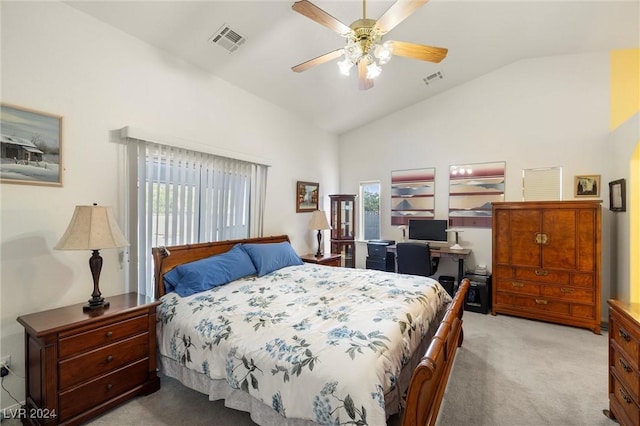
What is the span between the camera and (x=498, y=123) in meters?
4.26

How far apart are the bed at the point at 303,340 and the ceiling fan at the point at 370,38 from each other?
71.1 inches

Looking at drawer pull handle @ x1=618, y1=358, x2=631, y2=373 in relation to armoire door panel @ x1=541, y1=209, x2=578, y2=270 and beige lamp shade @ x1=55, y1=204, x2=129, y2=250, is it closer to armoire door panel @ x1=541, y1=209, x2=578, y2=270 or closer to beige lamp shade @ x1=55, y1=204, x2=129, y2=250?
armoire door panel @ x1=541, y1=209, x2=578, y2=270

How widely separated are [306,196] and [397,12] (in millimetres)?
3176

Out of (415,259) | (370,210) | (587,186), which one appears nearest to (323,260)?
→ (415,259)

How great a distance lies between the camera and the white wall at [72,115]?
1947 millimetres

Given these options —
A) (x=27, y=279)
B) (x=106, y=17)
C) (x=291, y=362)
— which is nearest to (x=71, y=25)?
(x=106, y=17)

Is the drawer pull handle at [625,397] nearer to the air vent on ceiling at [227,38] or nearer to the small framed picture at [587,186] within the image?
the small framed picture at [587,186]

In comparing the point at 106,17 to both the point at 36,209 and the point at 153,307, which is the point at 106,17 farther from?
the point at 153,307

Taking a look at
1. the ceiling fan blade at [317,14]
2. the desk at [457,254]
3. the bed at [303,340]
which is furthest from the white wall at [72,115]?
the desk at [457,254]

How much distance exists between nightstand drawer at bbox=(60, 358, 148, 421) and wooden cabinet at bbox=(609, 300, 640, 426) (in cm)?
307

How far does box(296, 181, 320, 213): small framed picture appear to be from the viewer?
15.2 feet

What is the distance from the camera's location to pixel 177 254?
2.78 metres

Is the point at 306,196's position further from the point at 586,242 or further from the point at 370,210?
the point at 586,242

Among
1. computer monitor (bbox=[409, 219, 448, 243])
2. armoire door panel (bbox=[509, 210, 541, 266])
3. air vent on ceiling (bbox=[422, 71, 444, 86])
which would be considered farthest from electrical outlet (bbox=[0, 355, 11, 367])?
air vent on ceiling (bbox=[422, 71, 444, 86])
